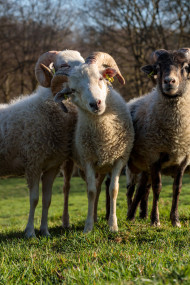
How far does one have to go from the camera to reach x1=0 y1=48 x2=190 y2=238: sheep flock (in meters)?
5.64

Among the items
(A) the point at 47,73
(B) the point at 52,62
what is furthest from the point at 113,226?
(B) the point at 52,62

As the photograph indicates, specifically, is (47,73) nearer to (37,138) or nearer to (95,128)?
(37,138)

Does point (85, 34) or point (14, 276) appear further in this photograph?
point (85, 34)

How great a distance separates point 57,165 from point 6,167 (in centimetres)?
83

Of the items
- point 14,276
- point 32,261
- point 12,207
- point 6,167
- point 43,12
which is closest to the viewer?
point 14,276

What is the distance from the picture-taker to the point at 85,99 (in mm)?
5363

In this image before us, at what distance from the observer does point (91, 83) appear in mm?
5402

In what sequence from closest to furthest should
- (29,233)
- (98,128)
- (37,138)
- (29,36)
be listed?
1. (98,128)
2. (29,233)
3. (37,138)
4. (29,36)

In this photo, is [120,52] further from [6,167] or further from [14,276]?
[14,276]

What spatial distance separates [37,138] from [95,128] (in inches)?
39.5

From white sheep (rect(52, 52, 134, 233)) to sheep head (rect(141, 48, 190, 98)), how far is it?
682mm

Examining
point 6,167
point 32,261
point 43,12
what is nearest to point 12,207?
point 6,167

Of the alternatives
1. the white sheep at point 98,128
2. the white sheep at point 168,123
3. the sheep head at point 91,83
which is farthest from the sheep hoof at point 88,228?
the sheep head at point 91,83

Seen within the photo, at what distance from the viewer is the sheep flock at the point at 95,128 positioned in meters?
5.64
